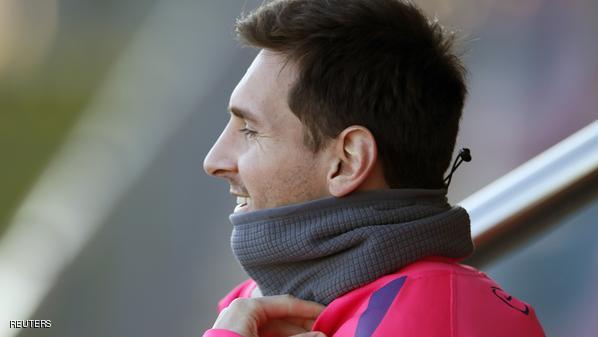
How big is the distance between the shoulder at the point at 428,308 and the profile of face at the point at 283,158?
143mm

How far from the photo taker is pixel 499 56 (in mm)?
2389

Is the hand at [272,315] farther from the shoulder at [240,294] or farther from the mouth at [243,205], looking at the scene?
the shoulder at [240,294]

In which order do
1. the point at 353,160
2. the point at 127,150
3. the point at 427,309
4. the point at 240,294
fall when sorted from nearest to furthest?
the point at 427,309 → the point at 353,160 → the point at 240,294 → the point at 127,150

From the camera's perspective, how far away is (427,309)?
1071 millimetres

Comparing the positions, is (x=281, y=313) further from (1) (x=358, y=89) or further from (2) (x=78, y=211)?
(2) (x=78, y=211)

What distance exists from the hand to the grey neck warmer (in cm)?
3

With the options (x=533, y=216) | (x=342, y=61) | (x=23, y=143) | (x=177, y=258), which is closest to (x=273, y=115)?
(x=342, y=61)

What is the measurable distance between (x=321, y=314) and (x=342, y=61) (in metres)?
0.33

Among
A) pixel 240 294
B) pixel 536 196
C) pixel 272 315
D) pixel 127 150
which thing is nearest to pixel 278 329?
pixel 272 315

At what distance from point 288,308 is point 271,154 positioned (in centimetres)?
21

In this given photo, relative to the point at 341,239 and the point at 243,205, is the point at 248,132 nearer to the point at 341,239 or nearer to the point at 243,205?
the point at 243,205

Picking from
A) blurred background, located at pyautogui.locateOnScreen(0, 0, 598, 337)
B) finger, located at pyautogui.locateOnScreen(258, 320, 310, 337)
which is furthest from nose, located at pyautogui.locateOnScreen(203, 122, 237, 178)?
blurred background, located at pyautogui.locateOnScreen(0, 0, 598, 337)

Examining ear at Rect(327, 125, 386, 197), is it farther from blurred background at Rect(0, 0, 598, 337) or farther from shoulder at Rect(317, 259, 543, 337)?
blurred background at Rect(0, 0, 598, 337)

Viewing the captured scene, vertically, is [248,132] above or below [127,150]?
below
